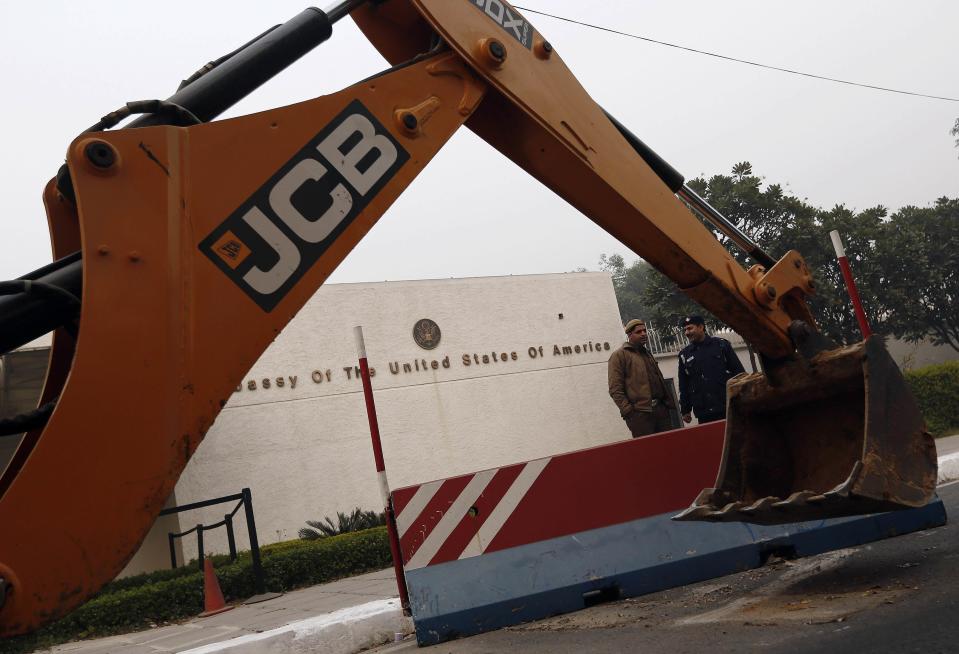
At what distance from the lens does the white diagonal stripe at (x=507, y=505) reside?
15.3 feet

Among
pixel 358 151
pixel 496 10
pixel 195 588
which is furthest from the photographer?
pixel 195 588

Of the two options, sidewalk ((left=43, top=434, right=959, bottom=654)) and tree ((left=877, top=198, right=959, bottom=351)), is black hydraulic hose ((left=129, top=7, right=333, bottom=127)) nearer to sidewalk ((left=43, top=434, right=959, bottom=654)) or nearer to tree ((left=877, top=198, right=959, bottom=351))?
sidewalk ((left=43, top=434, right=959, bottom=654))

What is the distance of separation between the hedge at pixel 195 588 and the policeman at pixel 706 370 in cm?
526

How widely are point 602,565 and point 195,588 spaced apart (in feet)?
20.5

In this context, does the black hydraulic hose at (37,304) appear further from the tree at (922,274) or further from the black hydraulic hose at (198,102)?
the tree at (922,274)

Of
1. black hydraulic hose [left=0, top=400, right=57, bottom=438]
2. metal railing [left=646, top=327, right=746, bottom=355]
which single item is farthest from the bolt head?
metal railing [left=646, top=327, right=746, bottom=355]

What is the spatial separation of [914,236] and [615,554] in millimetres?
29864

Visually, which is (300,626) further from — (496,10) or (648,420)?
(496,10)

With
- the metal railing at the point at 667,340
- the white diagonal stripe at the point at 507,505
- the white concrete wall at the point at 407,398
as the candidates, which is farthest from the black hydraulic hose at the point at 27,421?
the metal railing at the point at 667,340

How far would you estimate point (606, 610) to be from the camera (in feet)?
14.5

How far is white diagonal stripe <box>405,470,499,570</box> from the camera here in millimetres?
4621

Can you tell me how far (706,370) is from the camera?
260 inches

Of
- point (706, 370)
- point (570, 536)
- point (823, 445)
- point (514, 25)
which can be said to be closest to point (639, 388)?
point (706, 370)

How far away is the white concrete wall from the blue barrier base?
36.3 feet
